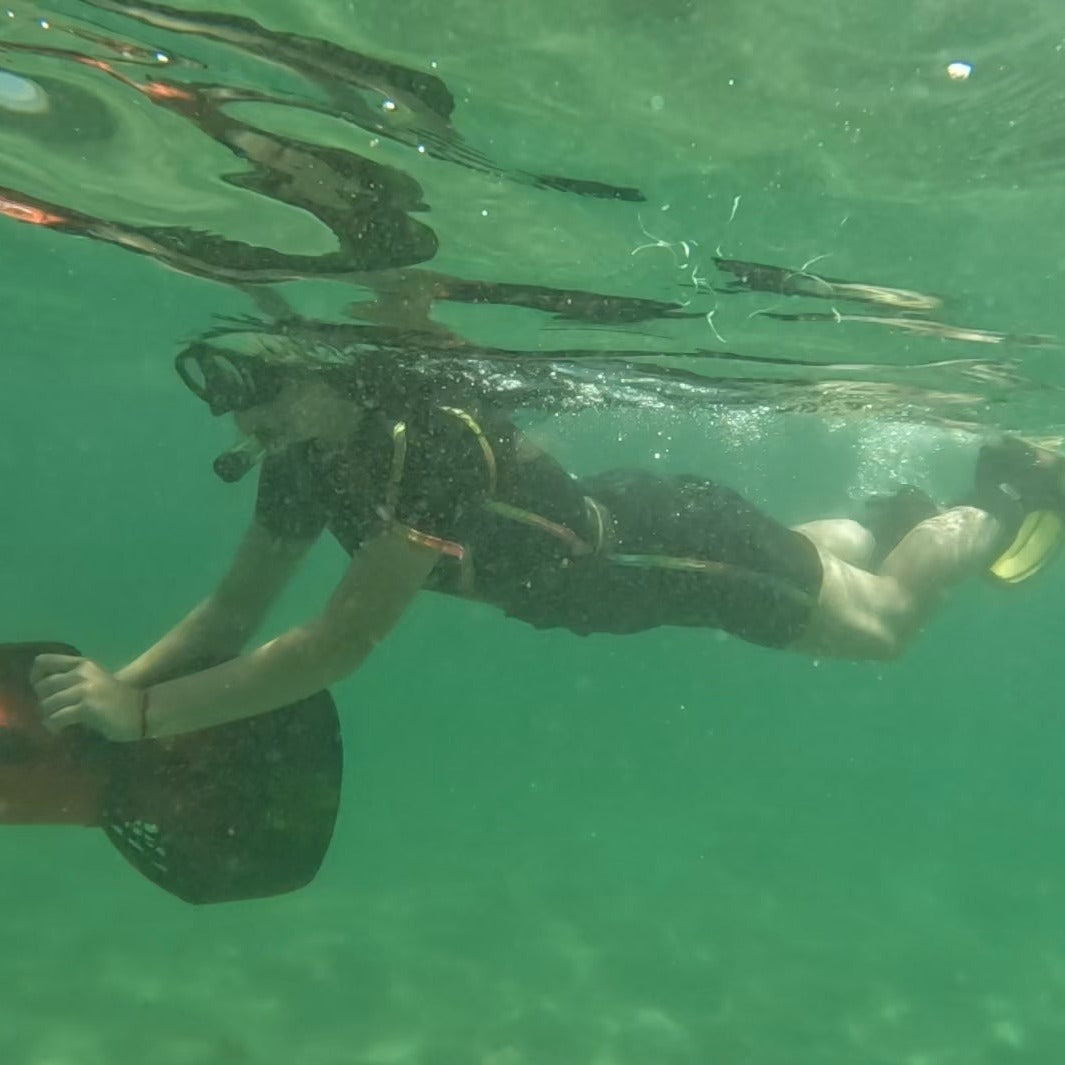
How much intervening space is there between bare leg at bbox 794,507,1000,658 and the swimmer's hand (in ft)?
15.1

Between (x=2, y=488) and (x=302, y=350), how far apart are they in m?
104

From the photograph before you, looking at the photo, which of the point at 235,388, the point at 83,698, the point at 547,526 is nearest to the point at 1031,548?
the point at 547,526

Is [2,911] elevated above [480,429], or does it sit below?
below

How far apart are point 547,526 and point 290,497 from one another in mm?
1595

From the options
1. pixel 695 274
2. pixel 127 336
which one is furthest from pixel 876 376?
pixel 127 336

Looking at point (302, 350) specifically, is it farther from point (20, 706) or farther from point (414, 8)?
point (20, 706)

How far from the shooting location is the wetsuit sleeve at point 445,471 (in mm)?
5434

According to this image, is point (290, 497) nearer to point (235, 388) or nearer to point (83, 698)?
point (235, 388)

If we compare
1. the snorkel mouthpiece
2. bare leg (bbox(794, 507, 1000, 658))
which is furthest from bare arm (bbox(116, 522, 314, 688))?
bare leg (bbox(794, 507, 1000, 658))

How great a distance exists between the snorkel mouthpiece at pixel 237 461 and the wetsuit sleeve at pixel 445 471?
1.04 m

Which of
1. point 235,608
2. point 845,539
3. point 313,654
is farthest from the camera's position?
point 845,539

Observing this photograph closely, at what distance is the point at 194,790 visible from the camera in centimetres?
450

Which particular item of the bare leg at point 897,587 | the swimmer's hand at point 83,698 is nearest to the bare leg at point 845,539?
the bare leg at point 897,587

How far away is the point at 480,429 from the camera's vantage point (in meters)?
5.72
